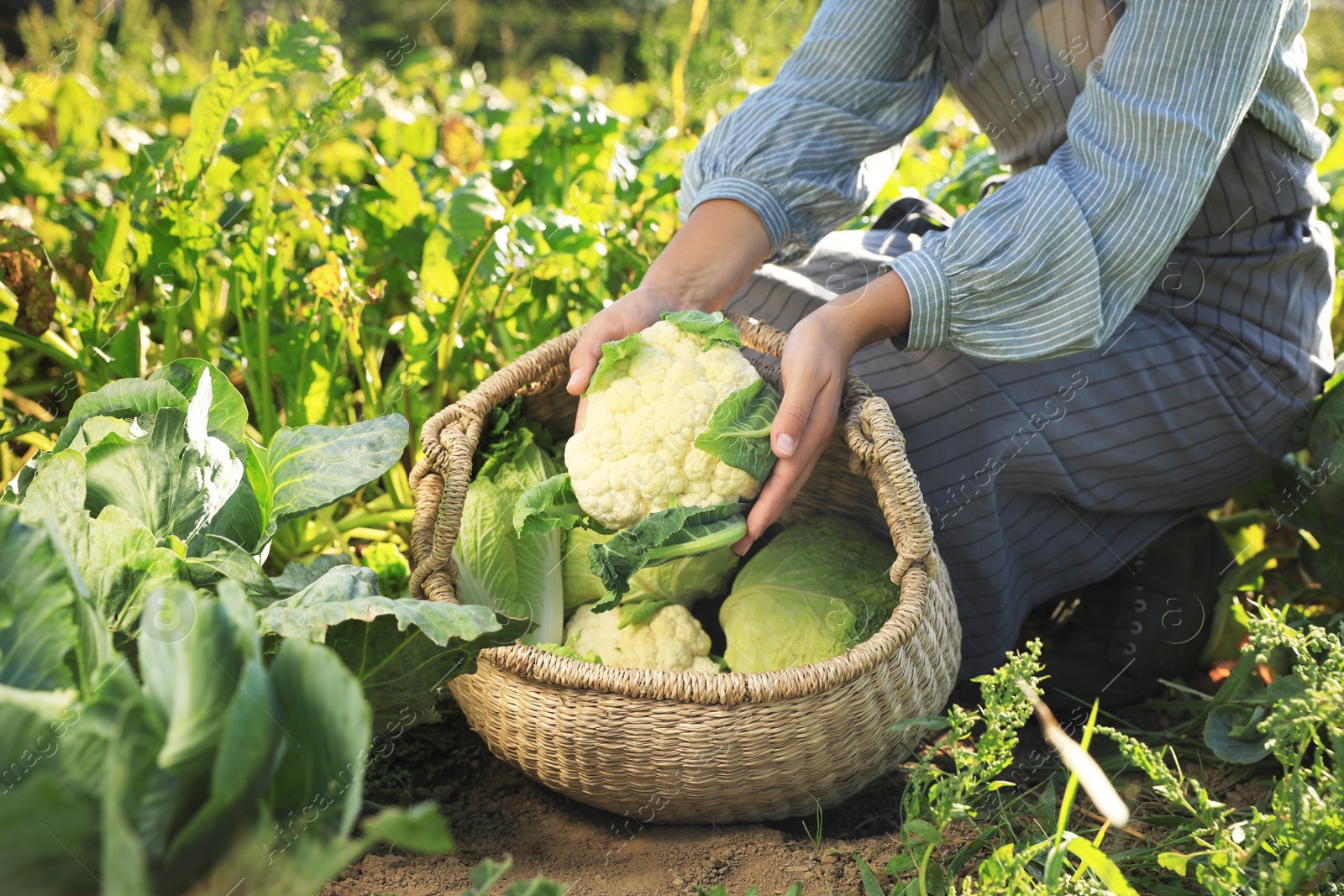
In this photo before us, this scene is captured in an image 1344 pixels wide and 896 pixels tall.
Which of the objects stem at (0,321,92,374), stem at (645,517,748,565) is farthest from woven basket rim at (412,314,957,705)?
stem at (0,321,92,374)

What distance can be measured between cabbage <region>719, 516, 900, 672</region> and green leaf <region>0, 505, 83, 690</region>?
102 centimetres

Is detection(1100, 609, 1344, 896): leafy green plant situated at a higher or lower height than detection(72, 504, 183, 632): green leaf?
lower

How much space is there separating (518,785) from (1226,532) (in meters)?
1.64

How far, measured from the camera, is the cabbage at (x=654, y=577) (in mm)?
1706

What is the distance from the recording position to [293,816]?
2.52ft

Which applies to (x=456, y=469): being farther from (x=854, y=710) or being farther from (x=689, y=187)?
(x=689, y=187)

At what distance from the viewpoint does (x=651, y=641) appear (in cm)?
162

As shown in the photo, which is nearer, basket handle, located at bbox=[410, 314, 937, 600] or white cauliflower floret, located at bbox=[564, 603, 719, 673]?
basket handle, located at bbox=[410, 314, 937, 600]

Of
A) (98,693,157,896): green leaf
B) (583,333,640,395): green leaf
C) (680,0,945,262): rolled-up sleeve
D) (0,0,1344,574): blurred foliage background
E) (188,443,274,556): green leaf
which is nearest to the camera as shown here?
(98,693,157,896): green leaf

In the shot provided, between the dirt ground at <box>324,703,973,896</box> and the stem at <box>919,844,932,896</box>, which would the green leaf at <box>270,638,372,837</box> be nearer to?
the dirt ground at <box>324,703,973,896</box>

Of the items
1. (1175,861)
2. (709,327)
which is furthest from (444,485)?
(1175,861)

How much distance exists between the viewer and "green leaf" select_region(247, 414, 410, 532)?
4.53 feet

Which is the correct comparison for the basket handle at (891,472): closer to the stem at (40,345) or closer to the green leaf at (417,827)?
the green leaf at (417,827)

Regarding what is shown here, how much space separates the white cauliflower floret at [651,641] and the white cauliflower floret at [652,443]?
0.19 m
